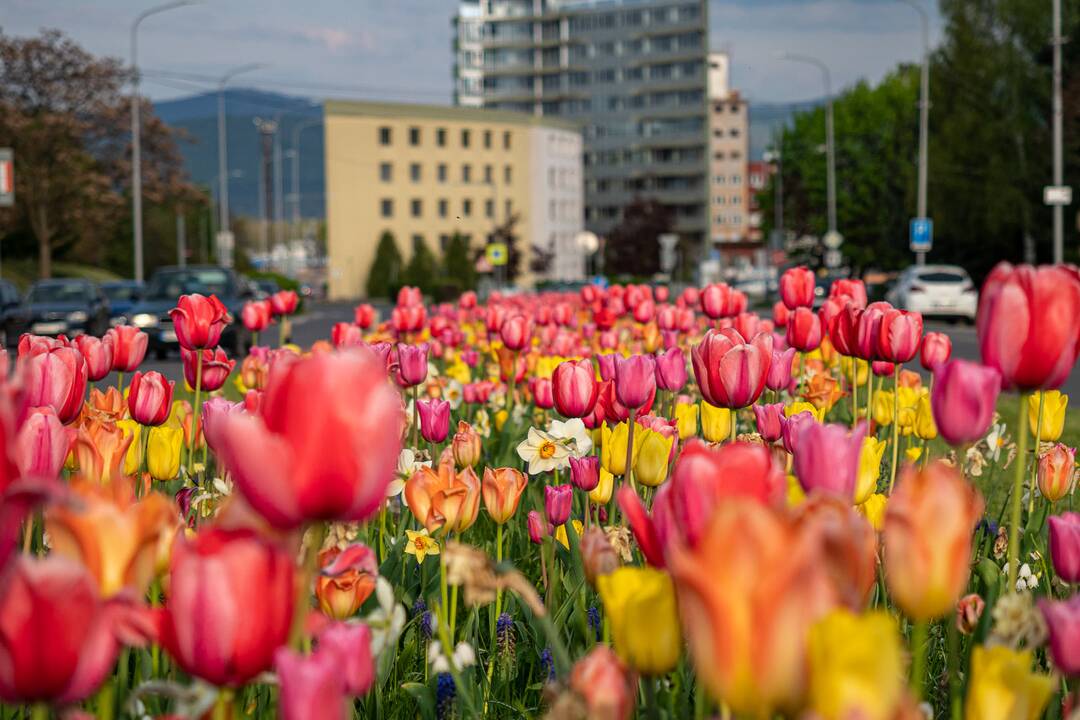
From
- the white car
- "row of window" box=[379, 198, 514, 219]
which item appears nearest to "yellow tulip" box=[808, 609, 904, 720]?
the white car

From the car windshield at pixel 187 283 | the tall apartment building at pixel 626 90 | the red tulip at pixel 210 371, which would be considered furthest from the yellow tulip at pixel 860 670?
the tall apartment building at pixel 626 90

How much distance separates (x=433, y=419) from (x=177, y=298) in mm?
20341

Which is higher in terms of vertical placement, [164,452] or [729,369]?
[729,369]

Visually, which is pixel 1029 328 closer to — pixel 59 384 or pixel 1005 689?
pixel 1005 689

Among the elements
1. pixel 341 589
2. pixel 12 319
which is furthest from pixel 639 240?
pixel 341 589

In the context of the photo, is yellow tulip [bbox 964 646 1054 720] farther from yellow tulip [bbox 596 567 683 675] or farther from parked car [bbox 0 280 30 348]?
parked car [bbox 0 280 30 348]

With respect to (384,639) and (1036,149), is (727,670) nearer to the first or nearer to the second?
(384,639)

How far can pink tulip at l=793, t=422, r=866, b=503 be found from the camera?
174cm

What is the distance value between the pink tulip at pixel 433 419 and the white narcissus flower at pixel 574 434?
0.37m

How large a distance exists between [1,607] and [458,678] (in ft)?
3.19

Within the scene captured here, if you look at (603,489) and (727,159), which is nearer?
(603,489)

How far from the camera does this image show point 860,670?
1.18 meters

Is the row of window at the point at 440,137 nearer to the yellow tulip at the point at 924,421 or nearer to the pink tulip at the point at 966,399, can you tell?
the yellow tulip at the point at 924,421

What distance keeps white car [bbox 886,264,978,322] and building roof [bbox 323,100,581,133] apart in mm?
62038
